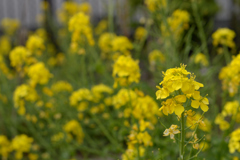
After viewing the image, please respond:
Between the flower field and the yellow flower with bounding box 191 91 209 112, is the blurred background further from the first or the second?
the yellow flower with bounding box 191 91 209 112

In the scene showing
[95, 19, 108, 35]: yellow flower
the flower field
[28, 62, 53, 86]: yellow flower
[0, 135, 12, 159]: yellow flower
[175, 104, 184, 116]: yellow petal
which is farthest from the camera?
[95, 19, 108, 35]: yellow flower

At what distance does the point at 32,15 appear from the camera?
742 centimetres

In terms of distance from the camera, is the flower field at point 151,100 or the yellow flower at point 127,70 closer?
the flower field at point 151,100

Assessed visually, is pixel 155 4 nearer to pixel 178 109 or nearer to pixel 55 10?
pixel 178 109

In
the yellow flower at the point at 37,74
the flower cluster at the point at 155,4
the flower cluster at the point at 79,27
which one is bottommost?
the yellow flower at the point at 37,74

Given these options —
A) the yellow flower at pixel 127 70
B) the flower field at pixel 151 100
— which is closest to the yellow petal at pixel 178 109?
the flower field at pixel 151 100

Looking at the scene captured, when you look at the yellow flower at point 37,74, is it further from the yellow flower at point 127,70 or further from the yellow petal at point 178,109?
the yellow petal at point 178,109

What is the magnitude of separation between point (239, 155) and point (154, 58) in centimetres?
111

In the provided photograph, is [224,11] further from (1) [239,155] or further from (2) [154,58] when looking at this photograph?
(1) [239,155]

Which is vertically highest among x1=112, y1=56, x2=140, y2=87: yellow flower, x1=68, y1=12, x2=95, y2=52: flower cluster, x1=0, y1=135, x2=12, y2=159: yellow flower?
x1=68, y1=12, x2=95, y2=52: flower cluster

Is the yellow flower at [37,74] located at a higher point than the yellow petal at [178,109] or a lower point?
higher

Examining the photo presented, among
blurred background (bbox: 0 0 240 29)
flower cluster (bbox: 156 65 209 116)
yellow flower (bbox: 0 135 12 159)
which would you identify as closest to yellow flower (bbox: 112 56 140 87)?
flower cluster (bbox: 156 65 209 116)

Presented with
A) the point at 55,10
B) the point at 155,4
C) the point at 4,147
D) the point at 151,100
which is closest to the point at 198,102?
the point at 151,100

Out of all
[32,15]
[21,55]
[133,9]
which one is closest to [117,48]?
[21,55]
